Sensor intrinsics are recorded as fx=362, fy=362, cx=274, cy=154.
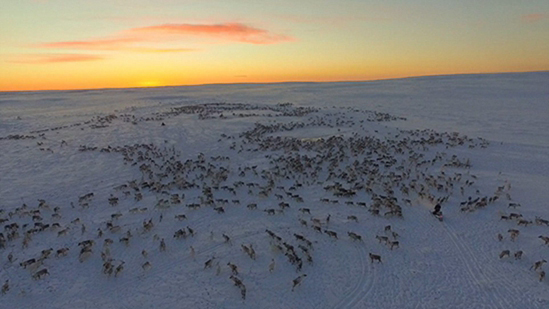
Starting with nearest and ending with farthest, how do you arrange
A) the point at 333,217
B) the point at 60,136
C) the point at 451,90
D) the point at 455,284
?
the point at 455,284 < the point at 333,217 < the point at 60,136 < the point at 451,90

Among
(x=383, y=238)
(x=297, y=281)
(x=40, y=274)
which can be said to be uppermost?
(x=40, y=274)

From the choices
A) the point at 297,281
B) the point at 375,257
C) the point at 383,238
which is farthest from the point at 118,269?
the point at 383,238

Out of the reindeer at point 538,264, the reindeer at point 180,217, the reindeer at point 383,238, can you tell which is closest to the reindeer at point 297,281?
the reindeer at point 383,238

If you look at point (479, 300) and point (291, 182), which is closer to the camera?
point (479, 300)

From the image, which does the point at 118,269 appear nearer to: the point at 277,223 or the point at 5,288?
the point at 5,288

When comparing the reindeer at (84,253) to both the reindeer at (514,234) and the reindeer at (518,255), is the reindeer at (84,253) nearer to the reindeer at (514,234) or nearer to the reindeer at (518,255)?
the reindeer at (518,255)

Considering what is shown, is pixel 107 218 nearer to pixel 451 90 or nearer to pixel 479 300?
pixel 479 300

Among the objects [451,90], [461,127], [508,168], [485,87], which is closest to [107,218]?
[508,168]

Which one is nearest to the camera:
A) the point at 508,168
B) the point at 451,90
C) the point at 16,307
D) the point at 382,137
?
the point at 16,307
